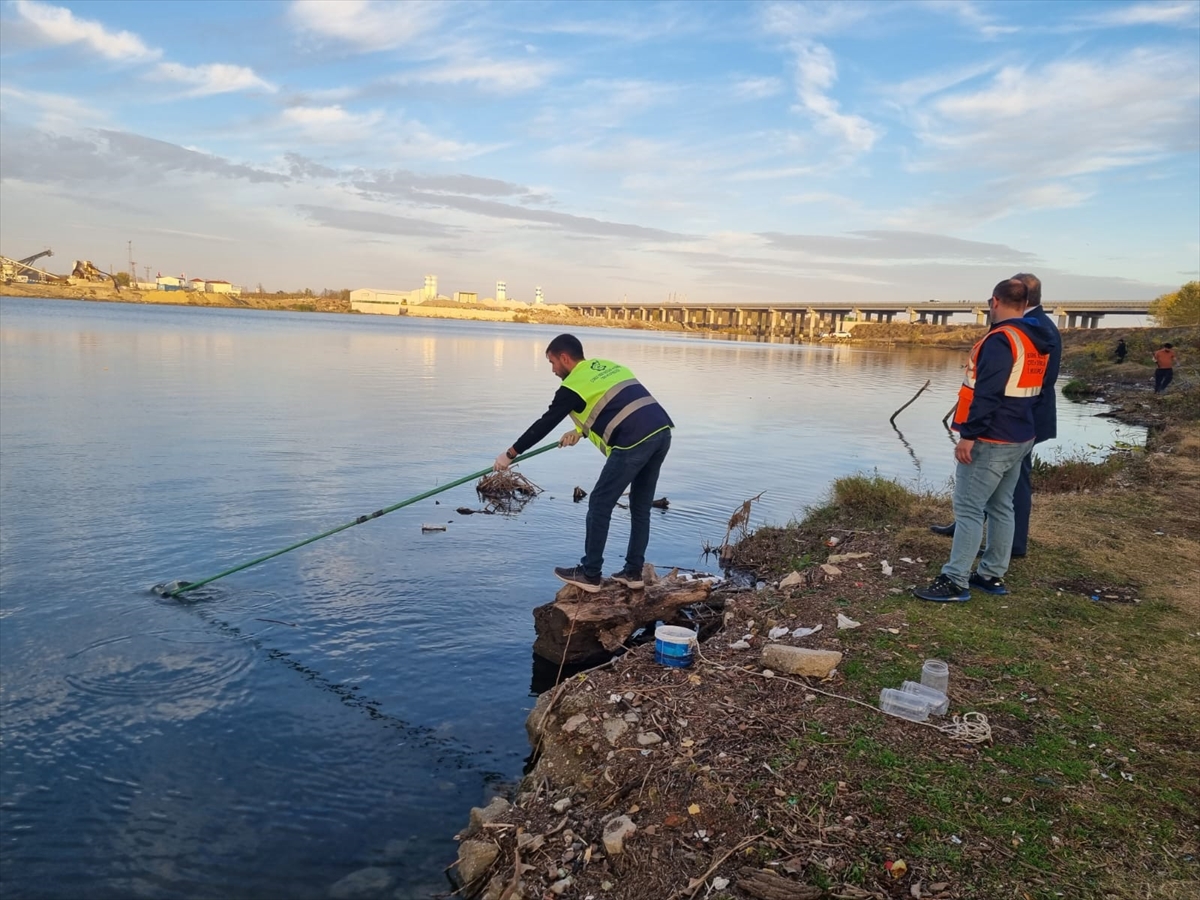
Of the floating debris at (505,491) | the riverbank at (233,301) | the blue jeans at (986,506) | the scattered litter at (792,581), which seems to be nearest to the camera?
the blue jeans at (986,506)

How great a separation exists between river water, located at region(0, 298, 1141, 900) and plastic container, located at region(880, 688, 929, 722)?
2.64 m

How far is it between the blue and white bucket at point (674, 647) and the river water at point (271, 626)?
1.30 m

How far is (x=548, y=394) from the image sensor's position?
3022 cm

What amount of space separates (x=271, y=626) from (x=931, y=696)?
6202mm

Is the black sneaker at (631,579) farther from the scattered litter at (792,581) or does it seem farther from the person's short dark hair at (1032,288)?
the person's short dark hair at (1032,288)

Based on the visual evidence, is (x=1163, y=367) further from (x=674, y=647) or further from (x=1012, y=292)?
(x=674, y=647)

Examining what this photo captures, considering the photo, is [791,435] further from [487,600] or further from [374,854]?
[374,854]

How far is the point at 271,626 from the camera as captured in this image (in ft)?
25.5

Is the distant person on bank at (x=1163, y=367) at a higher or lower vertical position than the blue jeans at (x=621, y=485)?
higher

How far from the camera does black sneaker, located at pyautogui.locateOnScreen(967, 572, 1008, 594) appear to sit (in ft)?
21.9

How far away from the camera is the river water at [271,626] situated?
15.8 ft


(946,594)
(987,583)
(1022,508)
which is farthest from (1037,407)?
(946,594)

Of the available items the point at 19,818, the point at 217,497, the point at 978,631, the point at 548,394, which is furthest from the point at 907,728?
the point at 548,394

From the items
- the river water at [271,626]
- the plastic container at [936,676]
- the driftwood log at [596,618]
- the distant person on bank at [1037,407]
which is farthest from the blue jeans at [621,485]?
the distant person on bank at [1037,407]
